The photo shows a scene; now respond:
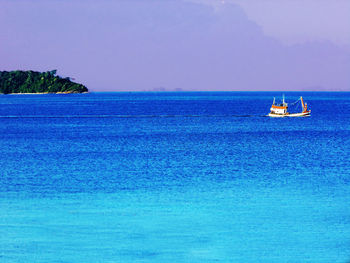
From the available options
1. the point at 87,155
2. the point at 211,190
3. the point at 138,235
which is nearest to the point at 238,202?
the point at 211,190

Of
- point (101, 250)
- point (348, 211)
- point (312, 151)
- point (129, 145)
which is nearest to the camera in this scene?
point (101, 250)

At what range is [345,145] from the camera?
66.6 metres

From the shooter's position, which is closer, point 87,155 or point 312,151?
point 87,155

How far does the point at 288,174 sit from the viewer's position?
143ft

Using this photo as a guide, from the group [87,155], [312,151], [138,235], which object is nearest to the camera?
[138,235]

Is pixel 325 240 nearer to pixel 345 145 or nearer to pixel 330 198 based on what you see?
pixel 330 198

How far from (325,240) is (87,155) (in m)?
32.5

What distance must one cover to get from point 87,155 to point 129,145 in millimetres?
9999

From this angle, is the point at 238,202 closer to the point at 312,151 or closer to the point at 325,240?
→ the point at 325,240

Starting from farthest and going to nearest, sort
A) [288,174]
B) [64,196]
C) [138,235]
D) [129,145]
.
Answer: [129,145] → [288,174] → [64,196] → [138,235]

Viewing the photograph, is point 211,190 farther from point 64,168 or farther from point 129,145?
point 129,145

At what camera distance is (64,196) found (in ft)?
114

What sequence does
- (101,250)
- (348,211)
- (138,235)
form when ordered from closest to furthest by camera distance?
(101,250)
(138,235)
(348,211)

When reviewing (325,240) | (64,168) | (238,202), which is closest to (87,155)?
(64,168)
